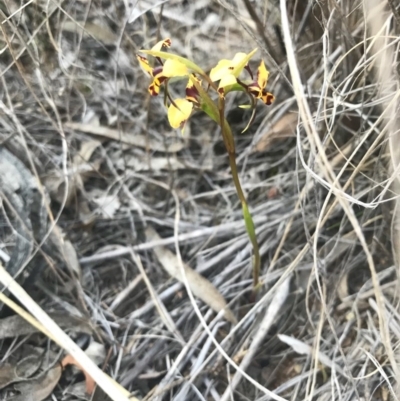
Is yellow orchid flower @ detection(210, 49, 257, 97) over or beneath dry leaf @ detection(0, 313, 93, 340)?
over

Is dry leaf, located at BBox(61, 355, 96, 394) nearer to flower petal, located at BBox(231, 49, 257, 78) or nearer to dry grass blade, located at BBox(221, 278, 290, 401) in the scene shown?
dry grass blade, located at BBox(221, 278, 290, 401)

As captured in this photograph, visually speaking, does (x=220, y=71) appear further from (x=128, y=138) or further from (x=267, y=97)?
(x=128, y=138)

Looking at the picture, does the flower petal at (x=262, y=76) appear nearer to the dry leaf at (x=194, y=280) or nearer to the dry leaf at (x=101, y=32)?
the dry leaf at (x=194, y=280)

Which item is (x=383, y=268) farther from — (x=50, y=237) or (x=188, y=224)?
(x=50, y=237)

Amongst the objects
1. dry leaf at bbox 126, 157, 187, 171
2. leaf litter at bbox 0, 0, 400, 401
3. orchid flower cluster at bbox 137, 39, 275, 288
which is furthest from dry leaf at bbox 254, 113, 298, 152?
orchid flower cluster at bbox 137, 39, 275, 288

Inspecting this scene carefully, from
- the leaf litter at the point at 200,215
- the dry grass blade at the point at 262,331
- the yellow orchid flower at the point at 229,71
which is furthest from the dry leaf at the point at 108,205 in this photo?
the yellow orchid flower at the point at 229,71

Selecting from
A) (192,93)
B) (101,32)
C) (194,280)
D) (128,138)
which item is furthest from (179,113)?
(101,32)
